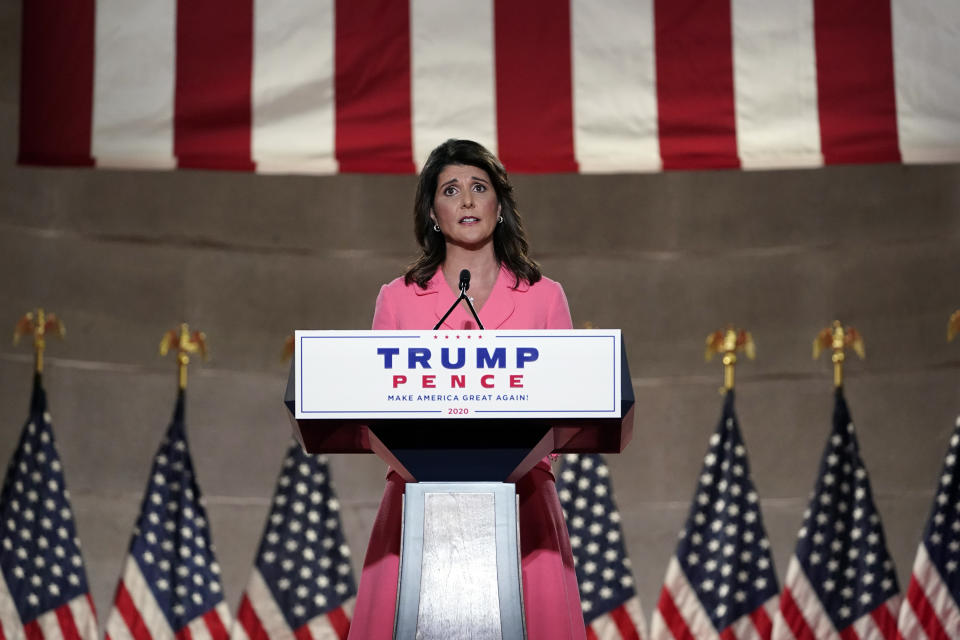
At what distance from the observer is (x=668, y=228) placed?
26.4 feet

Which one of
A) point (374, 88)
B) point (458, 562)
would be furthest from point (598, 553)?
point (458, 562)

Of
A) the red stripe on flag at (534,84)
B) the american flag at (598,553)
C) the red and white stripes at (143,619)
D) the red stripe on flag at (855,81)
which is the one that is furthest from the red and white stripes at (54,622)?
the red stripe on flag at (855,81)

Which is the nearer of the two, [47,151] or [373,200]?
[47,151]

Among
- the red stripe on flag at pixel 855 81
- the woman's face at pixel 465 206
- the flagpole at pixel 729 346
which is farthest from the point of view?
the flagpole at pixel 729 346

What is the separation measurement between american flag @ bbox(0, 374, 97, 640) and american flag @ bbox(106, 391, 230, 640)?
0.67 feet

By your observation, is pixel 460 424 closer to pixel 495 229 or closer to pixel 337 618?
pixel 495 229

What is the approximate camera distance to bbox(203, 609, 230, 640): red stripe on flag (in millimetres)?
6684

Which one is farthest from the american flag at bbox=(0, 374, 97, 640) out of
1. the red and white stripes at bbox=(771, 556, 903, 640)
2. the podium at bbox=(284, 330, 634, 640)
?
the podium at bbox=(284, 330, 634, 640)

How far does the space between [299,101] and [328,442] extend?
12.0 ft

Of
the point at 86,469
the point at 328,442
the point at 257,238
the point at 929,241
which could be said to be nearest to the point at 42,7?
the point at 257,238

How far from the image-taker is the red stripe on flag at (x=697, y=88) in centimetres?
636

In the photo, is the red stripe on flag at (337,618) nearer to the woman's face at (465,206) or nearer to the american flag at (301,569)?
the american flag at (301,569)

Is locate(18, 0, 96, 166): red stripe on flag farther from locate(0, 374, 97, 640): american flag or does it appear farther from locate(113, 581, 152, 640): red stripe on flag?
locate(113, 581, 152, 640): red stripe on flag

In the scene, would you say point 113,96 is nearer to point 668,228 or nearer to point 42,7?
point 42,7
